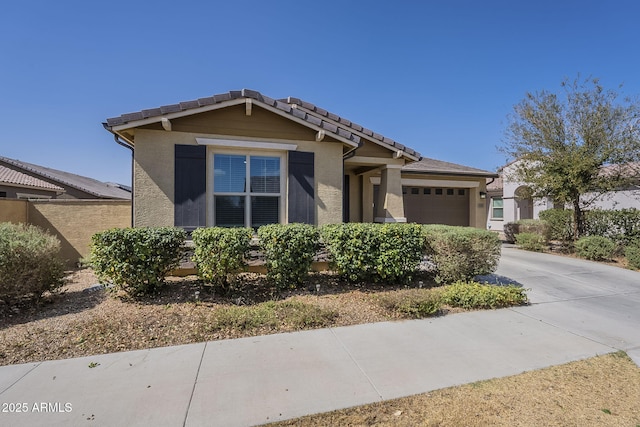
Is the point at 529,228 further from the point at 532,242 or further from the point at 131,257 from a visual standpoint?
the point at 131,257

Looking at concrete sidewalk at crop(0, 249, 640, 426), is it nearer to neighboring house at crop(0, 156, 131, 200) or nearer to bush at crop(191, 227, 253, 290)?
bush at crop(191, 227, 253, 290)

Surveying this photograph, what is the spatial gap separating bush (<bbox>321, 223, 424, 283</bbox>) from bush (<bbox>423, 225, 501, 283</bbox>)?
1.80 feet

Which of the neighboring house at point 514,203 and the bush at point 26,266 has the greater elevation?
the neighboring house at point 514,203

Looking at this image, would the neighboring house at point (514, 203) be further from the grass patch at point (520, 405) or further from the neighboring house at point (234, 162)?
the grass patch at point (520, 405)

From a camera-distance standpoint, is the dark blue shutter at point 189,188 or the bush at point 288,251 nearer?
the bush at point 288,251

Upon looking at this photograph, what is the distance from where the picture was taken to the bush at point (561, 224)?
12.2 meters

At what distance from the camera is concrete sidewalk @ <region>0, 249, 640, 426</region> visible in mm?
2733

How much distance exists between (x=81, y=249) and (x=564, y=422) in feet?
36.4

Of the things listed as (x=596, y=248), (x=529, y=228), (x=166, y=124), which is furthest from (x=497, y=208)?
(x=166, y=124)

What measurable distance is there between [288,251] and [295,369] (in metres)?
2.60

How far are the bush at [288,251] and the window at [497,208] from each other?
18.4 meters

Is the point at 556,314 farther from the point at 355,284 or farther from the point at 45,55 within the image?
the point at 45,55

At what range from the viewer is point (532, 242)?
1188 centimetres

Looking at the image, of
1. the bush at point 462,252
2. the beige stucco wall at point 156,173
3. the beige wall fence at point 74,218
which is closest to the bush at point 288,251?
the beige stucco wall at point 156,173
